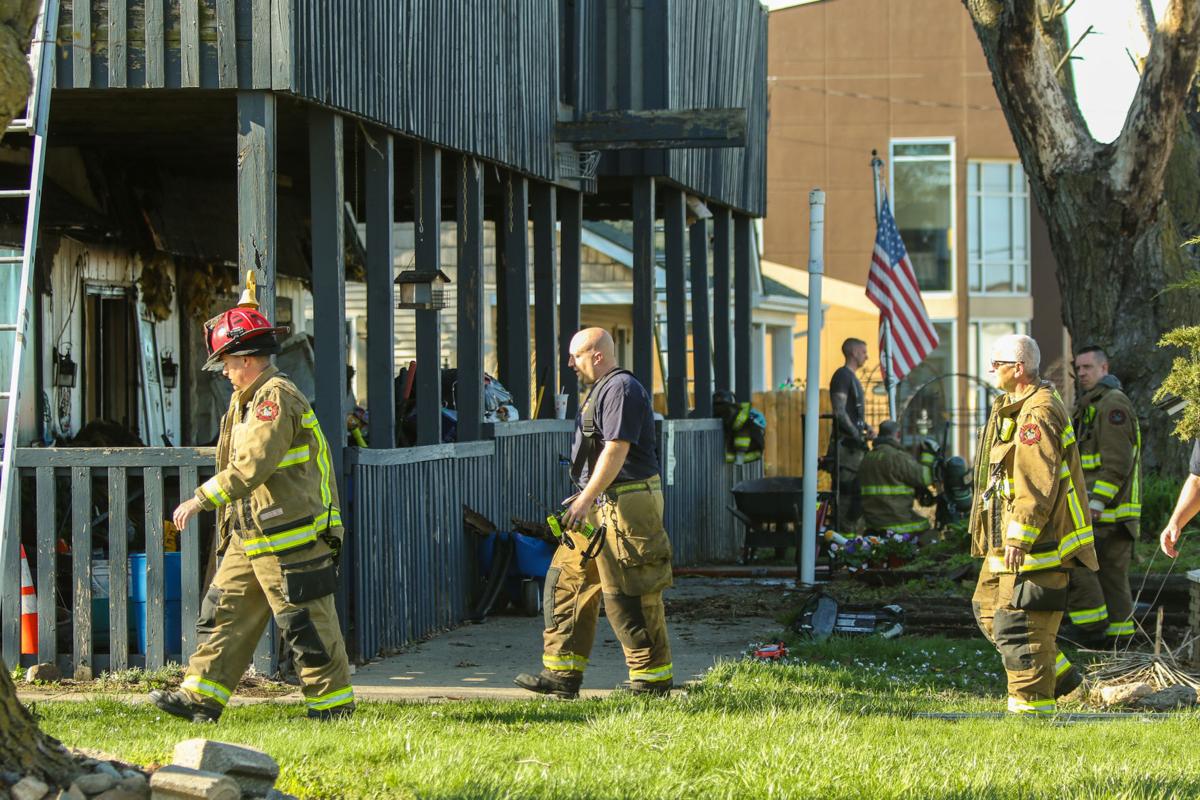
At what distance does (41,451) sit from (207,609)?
2121 millimetres

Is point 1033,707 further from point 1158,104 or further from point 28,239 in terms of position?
point 1158,104

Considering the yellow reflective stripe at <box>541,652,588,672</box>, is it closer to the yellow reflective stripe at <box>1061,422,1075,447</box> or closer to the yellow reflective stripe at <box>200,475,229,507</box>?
the yellow reflective stripe at <box>200,475,229,507</box>

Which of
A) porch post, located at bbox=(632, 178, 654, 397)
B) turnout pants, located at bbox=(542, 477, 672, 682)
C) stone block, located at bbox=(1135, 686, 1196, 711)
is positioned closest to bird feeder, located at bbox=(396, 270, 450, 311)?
turnout pants, located at bbox=(542, 477, 672, 682)

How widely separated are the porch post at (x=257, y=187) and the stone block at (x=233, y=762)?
3.96 meters

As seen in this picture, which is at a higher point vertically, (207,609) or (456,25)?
(456,25)

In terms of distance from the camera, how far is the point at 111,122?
10.9 m

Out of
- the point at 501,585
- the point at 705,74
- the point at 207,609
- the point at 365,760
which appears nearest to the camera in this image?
the point at 365,760

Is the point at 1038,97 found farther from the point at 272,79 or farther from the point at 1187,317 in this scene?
the point at 272,79

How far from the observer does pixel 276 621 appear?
745cm

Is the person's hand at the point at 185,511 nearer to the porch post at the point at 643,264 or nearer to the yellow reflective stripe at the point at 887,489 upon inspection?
the porch post at the point at 643,264

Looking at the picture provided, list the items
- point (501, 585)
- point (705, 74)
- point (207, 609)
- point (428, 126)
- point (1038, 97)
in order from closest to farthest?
point (207, 609), point (428, 126), point (501, 585), point (1038, 97), point (705, 74)

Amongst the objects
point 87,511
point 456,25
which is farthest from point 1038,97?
point 87,511

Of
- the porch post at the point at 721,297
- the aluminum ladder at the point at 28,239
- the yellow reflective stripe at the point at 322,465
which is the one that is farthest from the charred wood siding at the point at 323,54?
the porch post at the point at 721,297

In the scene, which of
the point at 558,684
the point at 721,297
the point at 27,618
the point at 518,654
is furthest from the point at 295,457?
the point at 721,297
